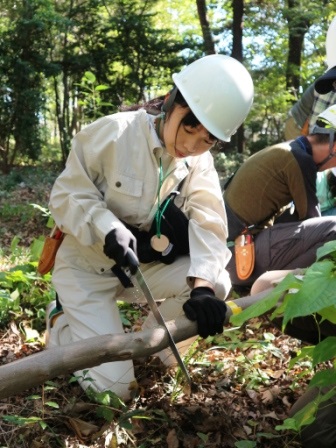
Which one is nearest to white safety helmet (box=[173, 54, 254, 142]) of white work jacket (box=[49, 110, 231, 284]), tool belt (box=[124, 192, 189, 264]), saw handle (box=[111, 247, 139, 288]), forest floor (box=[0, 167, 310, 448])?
white work jacket (box=[49, 110, 231, 284])

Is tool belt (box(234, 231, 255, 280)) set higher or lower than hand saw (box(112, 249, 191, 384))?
lower

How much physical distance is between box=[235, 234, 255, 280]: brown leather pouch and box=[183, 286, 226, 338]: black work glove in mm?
1637

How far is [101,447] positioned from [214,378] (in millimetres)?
891

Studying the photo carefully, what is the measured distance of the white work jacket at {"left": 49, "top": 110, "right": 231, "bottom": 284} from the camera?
2900mm

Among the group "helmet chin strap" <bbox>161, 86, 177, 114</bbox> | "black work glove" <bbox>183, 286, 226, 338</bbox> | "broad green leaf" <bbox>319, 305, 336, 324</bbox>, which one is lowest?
"black work glove" <bbox>183, 286, 226, 338</bbox>

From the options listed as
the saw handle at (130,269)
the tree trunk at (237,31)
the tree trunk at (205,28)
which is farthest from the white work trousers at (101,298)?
the tree trunk at (205,28)

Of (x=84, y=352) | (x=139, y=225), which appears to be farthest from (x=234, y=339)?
(x=84, y=352)

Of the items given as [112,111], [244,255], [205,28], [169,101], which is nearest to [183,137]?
[169,101]

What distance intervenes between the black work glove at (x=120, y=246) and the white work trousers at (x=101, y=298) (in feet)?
1.57

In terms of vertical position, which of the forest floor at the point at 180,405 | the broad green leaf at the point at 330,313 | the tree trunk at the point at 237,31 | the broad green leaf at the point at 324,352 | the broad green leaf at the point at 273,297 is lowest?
the forest floor at the point at 180,405

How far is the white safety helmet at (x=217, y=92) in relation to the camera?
9.56ft

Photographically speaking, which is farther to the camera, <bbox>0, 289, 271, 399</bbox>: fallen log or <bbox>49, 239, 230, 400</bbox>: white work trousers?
<bbox>49, 239, 230, 400</bbox>: white work trousers

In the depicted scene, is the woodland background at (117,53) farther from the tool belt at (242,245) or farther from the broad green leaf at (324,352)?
the broad green leaf at (324,352)

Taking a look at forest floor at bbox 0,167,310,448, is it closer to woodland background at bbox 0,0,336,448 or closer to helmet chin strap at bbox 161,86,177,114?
woodland background at bbox 0,0,336,448
